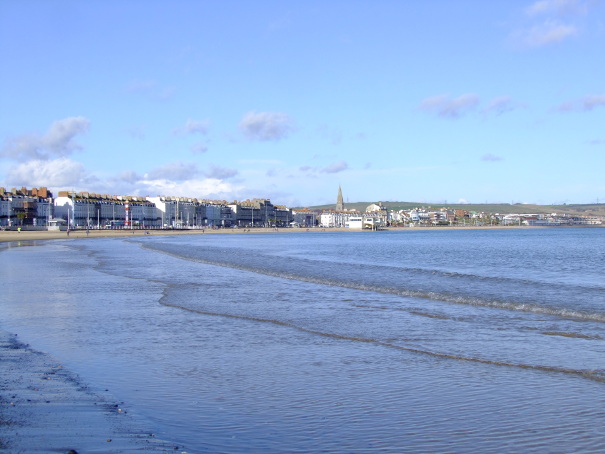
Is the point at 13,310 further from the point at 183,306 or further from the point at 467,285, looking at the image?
the point at 467,285

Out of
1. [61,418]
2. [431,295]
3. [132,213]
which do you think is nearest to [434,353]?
[61,418]

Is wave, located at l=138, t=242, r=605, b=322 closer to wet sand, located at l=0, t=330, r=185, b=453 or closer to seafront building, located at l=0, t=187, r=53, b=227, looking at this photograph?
wet sand, located at l=0, t=330, r=185, b=453

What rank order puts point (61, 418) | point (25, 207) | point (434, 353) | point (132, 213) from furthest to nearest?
point (132, 213), point (25, 207), point (434, 353), point (61, 418)

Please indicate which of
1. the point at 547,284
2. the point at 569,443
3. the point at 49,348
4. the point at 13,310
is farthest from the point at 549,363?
the point at 547,284

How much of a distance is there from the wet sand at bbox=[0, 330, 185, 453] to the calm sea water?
238 millimetres

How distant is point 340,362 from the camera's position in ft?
26.0

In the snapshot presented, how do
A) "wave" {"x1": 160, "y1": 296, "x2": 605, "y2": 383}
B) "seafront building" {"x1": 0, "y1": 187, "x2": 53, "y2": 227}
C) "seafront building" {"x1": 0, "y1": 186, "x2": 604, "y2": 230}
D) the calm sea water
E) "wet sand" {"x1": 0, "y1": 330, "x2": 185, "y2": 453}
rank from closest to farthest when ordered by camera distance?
"wet sand" {"x1": 0, "y1": 330, "x2": 185, "y2": 453}, the calm sea water, "wave" {"x1": 160, "y1": 296, "x2": 605, "y2": 383}, "seafront building" {"x1": 0, "y1": 187, "x2": 53, "y2": 227}, "seafront building" {"x1": 0, "y1": 186, "x2": 604, "y2": 230}

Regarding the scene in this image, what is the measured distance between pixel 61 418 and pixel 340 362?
142 inches

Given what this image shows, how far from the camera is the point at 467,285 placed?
1825 cm

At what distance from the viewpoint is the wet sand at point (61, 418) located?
4.83 metres

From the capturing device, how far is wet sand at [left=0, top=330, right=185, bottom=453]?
4.83 metres

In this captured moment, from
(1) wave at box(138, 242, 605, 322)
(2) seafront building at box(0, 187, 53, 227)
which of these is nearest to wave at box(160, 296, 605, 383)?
(1) wave at box(138, 242, 605, 322)

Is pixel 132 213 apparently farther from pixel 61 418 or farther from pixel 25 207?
pixel 61 418

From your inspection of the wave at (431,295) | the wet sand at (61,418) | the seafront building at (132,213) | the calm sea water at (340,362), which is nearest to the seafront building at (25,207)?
the seafront building at (132,213)
